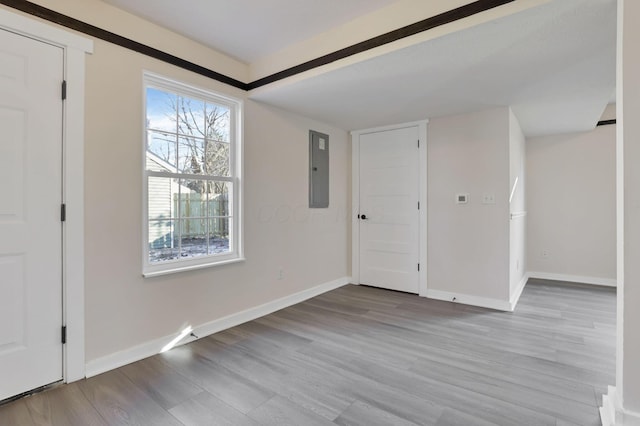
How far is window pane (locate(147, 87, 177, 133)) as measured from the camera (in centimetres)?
257

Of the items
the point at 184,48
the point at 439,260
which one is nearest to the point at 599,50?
the point at 439,260

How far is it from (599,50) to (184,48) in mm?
3188

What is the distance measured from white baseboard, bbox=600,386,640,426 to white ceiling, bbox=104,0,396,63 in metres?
2.74

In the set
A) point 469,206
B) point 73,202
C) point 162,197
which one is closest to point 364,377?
point 162,197

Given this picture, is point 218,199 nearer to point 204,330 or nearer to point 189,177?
point 189,177

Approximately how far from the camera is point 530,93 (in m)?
3.12

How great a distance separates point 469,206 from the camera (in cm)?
378

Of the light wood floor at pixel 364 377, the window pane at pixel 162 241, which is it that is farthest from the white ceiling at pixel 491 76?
the light wood floor at pixel 364 377

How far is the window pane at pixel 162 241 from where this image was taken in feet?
8.46

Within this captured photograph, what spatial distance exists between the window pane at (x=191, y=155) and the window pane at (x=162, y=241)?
499 millimetres

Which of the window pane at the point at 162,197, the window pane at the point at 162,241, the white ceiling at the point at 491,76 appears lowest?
the window pane at the point at 162,241

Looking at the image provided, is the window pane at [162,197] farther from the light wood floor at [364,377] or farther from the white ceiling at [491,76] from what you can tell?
the white ceiling at [491,76]

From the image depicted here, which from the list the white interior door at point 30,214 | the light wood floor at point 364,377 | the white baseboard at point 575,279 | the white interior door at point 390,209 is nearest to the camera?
the light wood floor at point 364,377
